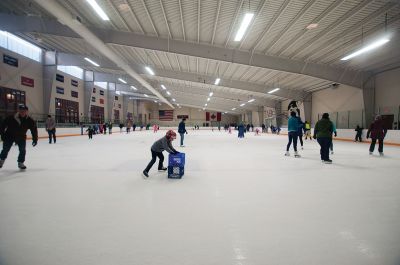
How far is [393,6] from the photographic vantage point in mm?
9367

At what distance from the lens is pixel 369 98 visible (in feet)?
56.9

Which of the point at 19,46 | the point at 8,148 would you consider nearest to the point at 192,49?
the point at 8,148

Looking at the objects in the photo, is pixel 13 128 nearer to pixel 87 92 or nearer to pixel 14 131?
pixel 14 131

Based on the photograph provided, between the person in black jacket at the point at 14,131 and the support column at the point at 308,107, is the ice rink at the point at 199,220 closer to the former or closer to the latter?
the person in black jacket at the point at 14,131

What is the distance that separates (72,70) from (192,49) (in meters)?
19.5

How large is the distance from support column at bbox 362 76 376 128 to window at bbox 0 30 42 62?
86.3 feet

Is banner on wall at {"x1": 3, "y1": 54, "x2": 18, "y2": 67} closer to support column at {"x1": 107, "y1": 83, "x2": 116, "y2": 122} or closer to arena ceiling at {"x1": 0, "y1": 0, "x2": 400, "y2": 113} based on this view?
arena ceiling at {"x1": 0, "y1": 0, "x2": 400, "y2": 113}

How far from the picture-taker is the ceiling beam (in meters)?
13.6

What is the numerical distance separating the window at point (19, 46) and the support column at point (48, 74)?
0.62m

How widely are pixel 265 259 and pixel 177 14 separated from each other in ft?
37.6

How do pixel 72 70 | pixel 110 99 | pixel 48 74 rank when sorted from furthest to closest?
pixel 110 99
pixel 72 70
pixel 48 74

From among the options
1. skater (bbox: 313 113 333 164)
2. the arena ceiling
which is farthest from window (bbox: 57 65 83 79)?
skater (bbox: 313 113 333 164)

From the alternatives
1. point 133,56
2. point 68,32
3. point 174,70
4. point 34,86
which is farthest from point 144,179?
point 34,86

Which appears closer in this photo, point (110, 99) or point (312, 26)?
point (312, 26)
